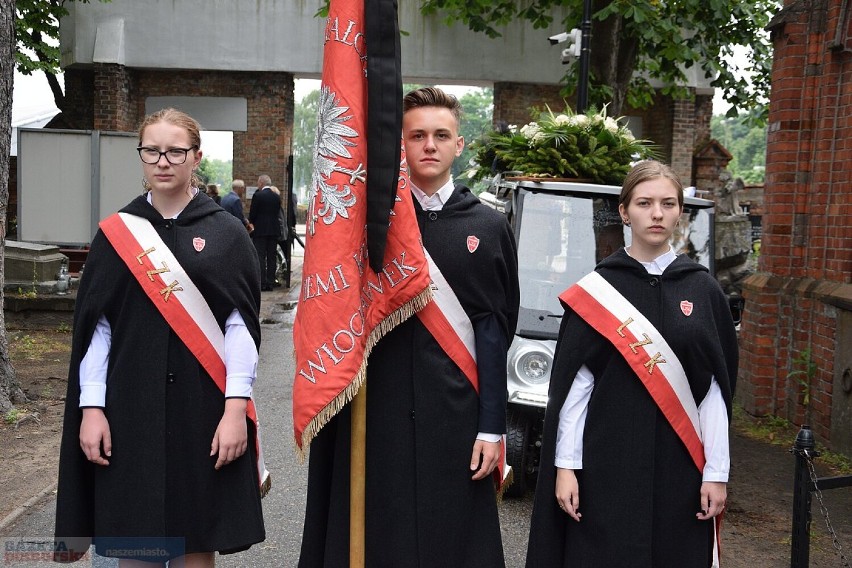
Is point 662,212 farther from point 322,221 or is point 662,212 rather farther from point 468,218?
point 322,221

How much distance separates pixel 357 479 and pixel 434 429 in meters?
0.31

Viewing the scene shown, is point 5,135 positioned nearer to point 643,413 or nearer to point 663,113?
point 643,413

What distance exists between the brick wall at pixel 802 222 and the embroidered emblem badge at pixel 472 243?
5421 millimetres

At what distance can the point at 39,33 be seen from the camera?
20891 mm

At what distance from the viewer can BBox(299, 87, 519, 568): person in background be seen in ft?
10.8

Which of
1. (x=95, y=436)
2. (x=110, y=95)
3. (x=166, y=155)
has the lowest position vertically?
(x=95, y=436)

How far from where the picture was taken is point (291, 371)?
10773 millimetres

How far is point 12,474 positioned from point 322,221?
13.9 feet

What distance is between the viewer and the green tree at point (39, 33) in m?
18.9

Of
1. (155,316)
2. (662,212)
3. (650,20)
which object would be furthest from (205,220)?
(650,20)

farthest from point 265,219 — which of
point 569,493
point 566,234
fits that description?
point 569,493

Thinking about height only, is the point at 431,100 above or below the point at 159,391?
above

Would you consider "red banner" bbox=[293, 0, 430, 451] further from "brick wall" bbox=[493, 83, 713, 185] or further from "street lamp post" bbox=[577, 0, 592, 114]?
"brick wall" bbox=[493, 83, 713, 185]

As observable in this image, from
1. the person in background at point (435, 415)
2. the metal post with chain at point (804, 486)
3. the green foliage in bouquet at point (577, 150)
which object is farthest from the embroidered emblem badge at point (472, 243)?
the green foliage in bouquet at point (577, 150)
